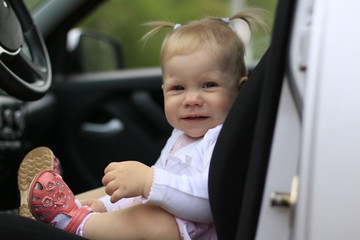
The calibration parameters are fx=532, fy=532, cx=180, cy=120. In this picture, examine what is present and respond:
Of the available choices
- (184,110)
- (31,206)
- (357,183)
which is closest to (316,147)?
(357,183)

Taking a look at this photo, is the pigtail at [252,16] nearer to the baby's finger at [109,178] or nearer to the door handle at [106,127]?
the baby's finger at [109,178]

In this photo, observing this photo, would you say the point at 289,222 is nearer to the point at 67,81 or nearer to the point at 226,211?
the point at 226,211

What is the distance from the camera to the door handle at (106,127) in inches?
98.9

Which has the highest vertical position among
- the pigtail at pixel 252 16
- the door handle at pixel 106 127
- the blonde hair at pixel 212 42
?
the pigtail at pixel 252 16

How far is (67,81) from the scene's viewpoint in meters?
2.64

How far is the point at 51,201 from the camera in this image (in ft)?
3.82

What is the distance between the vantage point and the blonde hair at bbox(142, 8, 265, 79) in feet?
4.11

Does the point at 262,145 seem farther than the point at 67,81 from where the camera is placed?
No

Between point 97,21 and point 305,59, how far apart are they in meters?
7.77

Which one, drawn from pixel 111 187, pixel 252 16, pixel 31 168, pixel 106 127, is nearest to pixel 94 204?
pixel 31 168

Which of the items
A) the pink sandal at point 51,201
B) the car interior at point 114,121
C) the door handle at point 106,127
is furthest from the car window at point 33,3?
the pink sandal at point 51,201

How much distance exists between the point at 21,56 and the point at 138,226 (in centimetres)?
64

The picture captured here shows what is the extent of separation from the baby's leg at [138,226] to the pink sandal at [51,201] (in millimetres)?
41

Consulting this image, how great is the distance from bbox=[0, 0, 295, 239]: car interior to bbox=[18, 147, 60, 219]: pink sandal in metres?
0.12
